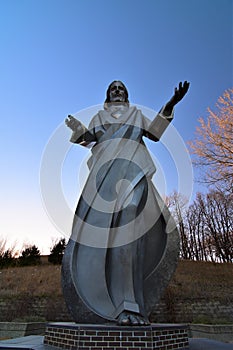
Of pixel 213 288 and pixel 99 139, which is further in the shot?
pixel 213 288

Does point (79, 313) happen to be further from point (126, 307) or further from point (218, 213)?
point (218, 213)

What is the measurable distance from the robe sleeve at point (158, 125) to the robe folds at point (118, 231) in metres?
0.02

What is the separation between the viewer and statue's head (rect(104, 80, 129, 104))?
5.15 m

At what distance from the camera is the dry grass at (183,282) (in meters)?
15.7

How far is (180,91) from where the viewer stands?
4.33 meters

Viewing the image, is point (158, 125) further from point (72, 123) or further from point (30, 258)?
point (30, 258)

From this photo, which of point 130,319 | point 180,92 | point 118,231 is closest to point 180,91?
point 180,92

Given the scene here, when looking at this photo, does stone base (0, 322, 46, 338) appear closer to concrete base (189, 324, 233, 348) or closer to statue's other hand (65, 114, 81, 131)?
concrete base (189, 324, 233, 348)

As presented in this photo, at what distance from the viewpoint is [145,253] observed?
159 inches

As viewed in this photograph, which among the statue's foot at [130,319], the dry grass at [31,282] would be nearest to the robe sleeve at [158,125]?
the statue's foot at [130,319]

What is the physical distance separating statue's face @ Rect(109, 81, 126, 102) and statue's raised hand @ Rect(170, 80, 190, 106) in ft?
3.36

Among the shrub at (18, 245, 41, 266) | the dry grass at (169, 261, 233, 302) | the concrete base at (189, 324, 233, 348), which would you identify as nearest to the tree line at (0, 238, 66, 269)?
the shrub at (18, 245, 41, 266)

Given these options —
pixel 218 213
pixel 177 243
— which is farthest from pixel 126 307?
pixel 218 213

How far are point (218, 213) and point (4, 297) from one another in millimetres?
26075
